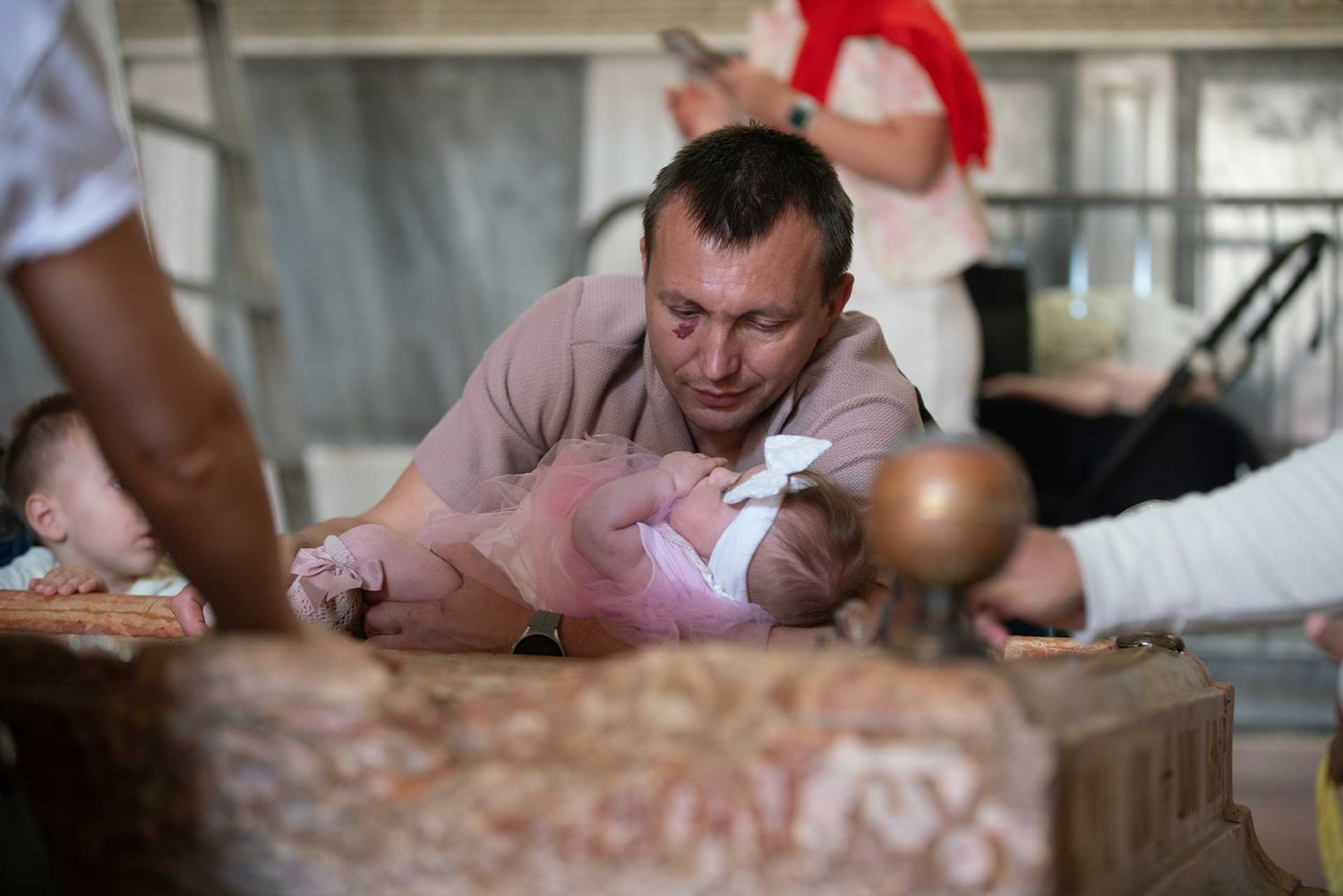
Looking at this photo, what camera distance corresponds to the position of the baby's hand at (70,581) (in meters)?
1.84

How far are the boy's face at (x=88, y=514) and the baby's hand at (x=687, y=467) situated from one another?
3.38 ft

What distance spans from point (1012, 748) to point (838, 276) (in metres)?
1.14

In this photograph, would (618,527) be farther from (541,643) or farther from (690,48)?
(690,48)

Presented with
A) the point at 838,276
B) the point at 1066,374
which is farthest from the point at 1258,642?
the point at 838,276

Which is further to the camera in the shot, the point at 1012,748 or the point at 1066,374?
the point at 1066,374

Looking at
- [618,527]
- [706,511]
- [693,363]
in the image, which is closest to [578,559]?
[618,527]

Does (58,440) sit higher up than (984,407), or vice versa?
(58,440)

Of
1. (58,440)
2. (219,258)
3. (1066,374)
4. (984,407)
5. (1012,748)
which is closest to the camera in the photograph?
(1012,748)

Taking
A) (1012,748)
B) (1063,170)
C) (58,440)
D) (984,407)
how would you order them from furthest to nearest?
(1063,170), (984,407), (58,440), (1012,748)

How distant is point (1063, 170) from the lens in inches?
196

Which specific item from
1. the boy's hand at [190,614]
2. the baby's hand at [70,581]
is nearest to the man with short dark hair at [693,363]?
the boy's hand at [190,614]

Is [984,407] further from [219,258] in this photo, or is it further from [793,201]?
[219,258]

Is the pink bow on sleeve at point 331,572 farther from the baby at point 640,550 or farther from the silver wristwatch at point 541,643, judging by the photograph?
the silver wristwatch at point 541,643

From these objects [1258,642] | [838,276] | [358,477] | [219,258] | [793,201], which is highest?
[793,201]
